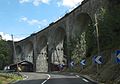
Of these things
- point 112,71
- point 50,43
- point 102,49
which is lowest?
point 112,71

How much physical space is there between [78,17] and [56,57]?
2711 cm

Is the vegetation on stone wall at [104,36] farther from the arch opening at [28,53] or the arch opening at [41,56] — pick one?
the arch opening at [28,53]

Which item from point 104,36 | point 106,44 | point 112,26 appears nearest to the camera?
point 112,26

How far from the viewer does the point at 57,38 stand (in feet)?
298

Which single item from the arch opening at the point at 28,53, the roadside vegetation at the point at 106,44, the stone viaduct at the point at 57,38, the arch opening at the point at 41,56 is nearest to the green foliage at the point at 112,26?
the roadside vegetation at the point at 106,44

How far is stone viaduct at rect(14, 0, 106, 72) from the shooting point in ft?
219

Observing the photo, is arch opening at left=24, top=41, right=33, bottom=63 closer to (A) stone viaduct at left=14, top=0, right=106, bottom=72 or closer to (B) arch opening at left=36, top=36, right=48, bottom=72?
(A) stone viaduct at left=14, top=0, right=106, bottom=72

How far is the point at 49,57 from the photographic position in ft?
323

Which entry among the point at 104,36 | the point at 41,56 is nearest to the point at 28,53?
the point at 41,56

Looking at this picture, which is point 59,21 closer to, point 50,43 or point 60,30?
point 60,30

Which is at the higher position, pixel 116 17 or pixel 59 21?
pixel 59 21

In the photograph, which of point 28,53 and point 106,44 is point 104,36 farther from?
point 28,53

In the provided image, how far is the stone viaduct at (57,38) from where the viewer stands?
6662cm

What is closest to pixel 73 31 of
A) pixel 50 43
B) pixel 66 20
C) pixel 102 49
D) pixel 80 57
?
pixel 66 20
